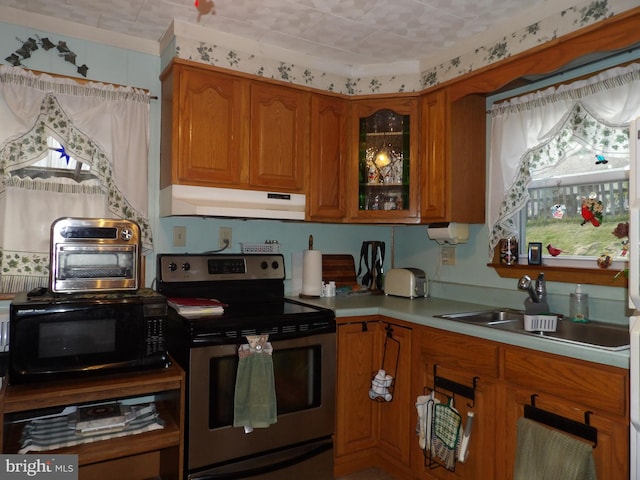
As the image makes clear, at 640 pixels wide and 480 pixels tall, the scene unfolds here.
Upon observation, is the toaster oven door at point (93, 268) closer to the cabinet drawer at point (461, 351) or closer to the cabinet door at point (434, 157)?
the cabinet drawer at point (461, 351)

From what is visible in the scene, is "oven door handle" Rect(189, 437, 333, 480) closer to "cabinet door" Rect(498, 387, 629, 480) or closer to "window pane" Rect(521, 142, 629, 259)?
"cabinet door" Rect(498, 387, 629, 480)

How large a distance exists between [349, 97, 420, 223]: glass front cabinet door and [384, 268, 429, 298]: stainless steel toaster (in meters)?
0.36

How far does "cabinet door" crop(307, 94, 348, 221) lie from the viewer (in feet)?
9.09

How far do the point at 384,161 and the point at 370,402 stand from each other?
1458 millimetres

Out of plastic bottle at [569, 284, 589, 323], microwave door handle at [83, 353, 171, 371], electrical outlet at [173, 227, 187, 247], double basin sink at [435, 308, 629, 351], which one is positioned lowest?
microwave door handle at [83, 353, 171, 371]

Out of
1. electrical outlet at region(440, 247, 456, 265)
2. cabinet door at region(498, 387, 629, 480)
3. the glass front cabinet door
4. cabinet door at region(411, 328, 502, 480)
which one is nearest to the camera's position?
cabinet door at region(498, 387, 629, 480)

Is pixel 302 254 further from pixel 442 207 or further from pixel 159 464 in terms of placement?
pixel 159 464

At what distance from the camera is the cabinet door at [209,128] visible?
238 centimetres

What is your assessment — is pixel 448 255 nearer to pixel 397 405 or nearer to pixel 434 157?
pixel 434 157

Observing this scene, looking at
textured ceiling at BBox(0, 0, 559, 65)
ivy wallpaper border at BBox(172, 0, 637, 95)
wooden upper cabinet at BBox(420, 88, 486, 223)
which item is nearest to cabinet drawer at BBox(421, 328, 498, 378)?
wooden upper cabinet at BBox(420, 88, 486, 223)

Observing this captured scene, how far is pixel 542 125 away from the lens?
2.41 metres

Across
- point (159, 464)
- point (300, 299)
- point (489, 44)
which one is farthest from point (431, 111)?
point (159, 464)

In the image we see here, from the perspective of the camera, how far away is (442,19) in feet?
7.52

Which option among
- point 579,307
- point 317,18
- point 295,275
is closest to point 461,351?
point 579,307
